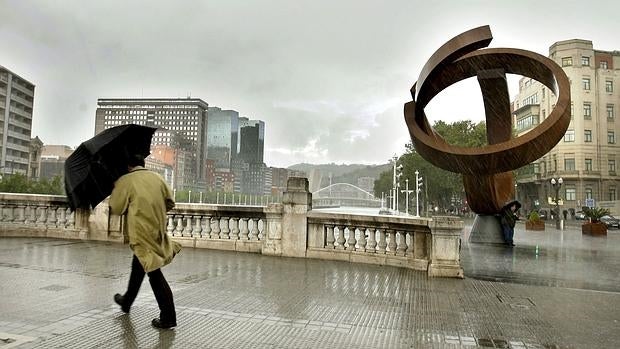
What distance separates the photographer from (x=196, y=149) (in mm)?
91250

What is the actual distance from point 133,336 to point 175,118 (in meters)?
86.0

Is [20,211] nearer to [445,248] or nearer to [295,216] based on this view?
[295,216]

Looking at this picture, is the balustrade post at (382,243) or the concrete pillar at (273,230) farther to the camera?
the concrete pillar at (273,230)

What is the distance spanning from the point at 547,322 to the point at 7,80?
328 feet

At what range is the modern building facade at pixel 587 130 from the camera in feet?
214

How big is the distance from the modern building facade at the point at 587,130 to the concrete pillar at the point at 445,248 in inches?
2553

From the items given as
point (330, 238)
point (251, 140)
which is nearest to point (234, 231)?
point (330, 238)

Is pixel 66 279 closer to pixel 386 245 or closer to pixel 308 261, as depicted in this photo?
pixel 308 261

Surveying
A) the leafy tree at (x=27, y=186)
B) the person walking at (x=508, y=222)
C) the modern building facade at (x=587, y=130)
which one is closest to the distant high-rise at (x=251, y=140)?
the leafy tree at (x=27, y=186)

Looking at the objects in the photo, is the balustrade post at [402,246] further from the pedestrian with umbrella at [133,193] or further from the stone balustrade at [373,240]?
the pedestrian with umbrella at [133,193]

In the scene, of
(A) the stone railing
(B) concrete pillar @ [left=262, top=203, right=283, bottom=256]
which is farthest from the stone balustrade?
(B) concrete pillar @ [left=262, top=203, right=283, bottom=256]

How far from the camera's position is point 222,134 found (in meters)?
106

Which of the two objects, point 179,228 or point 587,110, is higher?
point 587,110

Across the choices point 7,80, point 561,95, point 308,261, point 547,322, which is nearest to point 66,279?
point 308,261
